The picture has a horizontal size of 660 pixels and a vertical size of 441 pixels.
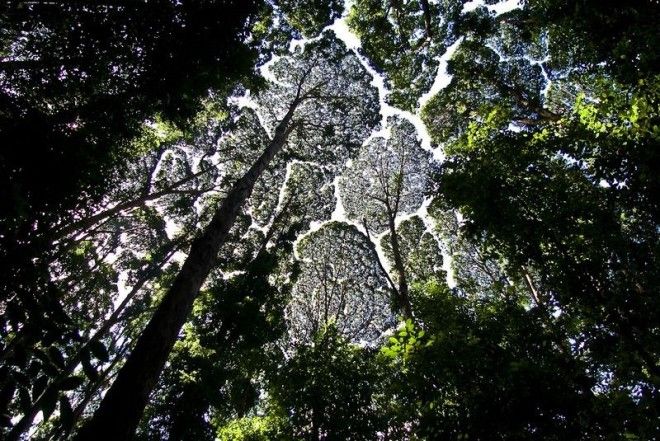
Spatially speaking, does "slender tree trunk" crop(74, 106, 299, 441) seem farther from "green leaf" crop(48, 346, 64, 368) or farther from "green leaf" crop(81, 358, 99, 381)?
"green leaf" crop(81, 358, 99, 381)

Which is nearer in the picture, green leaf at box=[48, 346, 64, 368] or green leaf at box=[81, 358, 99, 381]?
green leaf at box=[81, 358, 99, 381]

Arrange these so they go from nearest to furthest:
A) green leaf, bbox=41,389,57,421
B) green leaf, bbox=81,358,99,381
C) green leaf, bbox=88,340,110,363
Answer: green leaf, bbox=41,389,57,421, green leaf, bbox=81,358,99,381, green leaf, bbox=88,340,110,363

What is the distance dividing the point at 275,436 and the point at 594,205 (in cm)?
685

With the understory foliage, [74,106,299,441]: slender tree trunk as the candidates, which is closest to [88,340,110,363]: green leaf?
the understory foliage

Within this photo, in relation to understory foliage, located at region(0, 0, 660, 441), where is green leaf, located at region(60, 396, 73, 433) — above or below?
below

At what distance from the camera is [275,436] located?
24.0 feet

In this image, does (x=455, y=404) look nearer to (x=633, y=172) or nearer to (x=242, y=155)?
(x=633, y=172)

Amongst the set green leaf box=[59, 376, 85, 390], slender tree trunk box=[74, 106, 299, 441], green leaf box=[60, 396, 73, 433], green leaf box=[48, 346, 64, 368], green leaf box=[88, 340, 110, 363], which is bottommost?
green leaf box=[60, 396, 73, 433]

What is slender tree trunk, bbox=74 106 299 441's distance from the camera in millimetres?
3322

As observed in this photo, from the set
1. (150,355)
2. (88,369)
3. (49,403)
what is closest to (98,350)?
(88,369)

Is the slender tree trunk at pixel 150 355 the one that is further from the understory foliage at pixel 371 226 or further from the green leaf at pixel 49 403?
the green leaf at pixel 49 403

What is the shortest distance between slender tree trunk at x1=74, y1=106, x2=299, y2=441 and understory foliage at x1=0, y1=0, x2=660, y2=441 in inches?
1.0

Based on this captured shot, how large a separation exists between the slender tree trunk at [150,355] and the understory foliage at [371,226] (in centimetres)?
3

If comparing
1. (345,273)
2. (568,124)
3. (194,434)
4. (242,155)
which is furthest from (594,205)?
(242,155)
